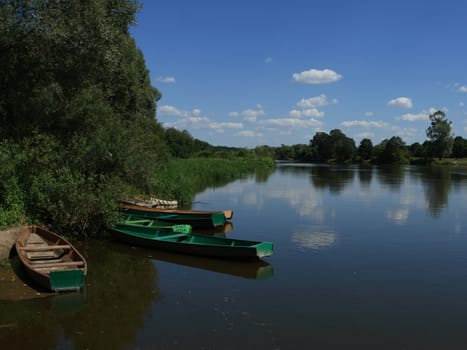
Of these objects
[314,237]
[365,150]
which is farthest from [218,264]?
[365,150]

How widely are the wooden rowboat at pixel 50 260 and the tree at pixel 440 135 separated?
10531 centimetres

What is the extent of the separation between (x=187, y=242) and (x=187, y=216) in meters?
5.39

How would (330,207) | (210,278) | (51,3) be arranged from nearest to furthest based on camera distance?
(210,278) → (51,3) → (330,207)

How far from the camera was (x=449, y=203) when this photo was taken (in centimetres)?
2994

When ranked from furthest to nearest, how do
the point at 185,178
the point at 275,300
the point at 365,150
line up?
the point at 365,150, the point at 185,178, the point at 275,300

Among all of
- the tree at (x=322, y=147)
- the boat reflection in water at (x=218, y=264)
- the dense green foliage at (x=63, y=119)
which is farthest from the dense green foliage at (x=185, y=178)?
the tree at (x=322, y=147)

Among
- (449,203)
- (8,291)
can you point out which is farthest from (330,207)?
(8,291)

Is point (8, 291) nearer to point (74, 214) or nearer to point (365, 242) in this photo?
point (74, 214)

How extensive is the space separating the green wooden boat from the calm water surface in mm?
332

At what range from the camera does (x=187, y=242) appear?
14609mm

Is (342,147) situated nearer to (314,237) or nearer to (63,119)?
(314,237)

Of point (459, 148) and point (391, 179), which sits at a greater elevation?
point (459, 148)

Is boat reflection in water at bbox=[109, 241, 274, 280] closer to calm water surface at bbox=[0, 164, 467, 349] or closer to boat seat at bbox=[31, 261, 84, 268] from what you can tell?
calm water surface at bbox=[0, 164, 467, 349]

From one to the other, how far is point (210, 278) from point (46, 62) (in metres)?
10.6
